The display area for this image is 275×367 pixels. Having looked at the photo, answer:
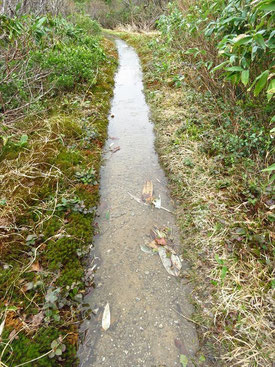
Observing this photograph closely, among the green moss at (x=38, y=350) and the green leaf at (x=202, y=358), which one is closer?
the green moss at (x=38, y=350)

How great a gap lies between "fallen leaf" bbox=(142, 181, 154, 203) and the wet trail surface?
0.06 metres

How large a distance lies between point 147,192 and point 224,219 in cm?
107

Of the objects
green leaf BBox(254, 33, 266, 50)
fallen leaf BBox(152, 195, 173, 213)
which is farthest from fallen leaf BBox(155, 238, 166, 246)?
green leaf BBox(254, 33, 266, 50)

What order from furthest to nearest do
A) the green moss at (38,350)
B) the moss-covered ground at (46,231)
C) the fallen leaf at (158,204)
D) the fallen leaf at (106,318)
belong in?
the fallen leaf at (158,204), the fallen leaf at (106,318), the moss-covered ground at (46,231), the green moss at (38,350)

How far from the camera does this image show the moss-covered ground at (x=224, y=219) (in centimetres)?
157

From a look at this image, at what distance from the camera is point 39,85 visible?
444cm

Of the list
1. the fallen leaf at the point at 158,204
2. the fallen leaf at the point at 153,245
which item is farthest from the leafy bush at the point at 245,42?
the fallen leaf at the point at 153,245

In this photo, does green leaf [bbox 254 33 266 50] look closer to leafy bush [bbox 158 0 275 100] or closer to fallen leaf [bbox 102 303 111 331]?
leafy bush [bbox 158 0 275 100]

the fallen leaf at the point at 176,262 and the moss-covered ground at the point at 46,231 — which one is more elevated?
the moss-covered ground at the point at 46,231

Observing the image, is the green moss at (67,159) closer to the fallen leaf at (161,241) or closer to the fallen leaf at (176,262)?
the fallen leaf at (161,241)

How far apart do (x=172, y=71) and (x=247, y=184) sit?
4.29m

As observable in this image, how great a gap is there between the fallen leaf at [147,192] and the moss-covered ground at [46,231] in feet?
2.10

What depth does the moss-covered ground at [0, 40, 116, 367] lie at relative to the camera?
4.92ft

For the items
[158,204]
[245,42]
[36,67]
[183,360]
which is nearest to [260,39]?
[245,42]
